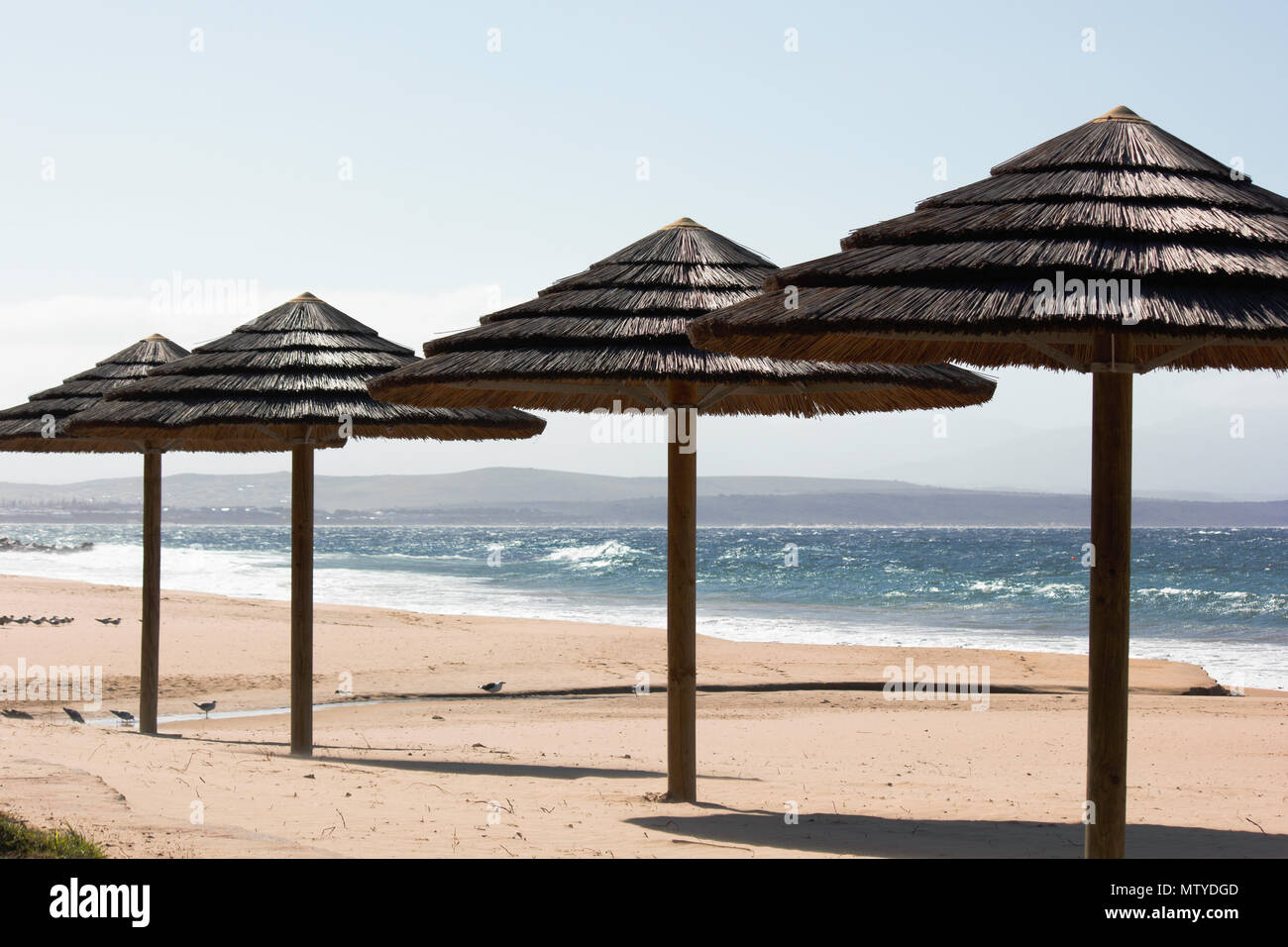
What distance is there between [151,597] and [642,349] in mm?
7702

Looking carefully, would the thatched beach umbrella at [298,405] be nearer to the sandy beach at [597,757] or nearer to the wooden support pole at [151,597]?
the wooden support pole at [151,597]

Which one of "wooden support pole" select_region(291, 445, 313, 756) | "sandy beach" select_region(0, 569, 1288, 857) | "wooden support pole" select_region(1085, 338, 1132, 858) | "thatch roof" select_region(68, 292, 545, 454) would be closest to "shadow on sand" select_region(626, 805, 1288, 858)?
"sandy beach" select_region(0, 569, 1288, 857)

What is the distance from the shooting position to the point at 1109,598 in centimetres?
604

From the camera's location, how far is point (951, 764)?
1203 centimetres

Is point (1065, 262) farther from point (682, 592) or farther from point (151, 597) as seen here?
point (151, 597)

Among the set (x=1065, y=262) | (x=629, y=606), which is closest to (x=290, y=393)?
(x=1065, y=262)

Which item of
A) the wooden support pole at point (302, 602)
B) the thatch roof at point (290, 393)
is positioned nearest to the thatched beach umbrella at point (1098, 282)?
the thatch roof at point (290, 393)

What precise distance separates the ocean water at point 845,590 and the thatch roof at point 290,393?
1710 centimetres

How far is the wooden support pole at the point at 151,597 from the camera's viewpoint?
13.1 m

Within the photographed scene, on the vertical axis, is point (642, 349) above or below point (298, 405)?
above

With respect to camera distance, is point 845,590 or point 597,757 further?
point 845,590
